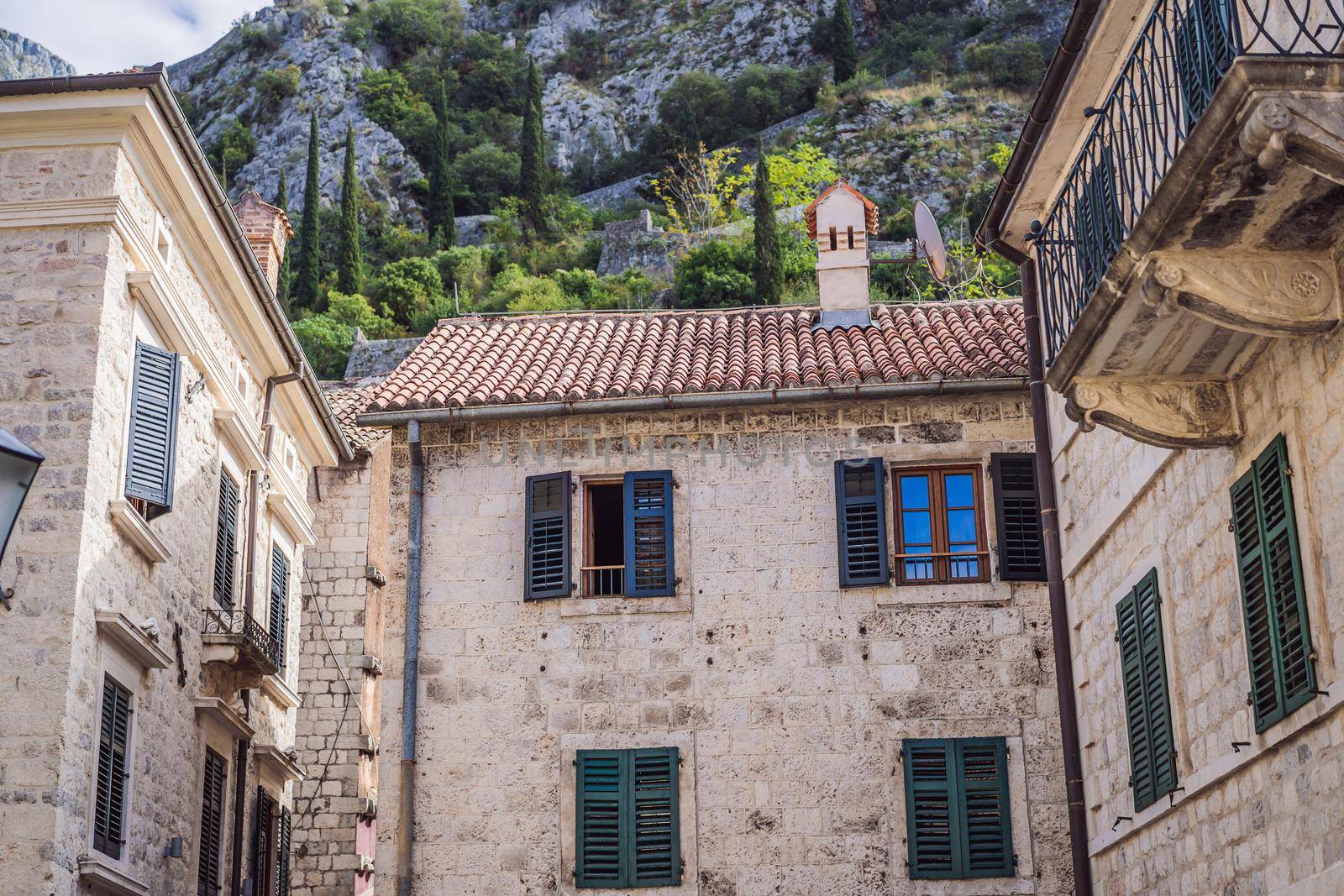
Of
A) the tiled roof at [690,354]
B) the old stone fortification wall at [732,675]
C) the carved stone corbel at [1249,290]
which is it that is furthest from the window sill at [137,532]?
the carved stone corbel at [1249,290]

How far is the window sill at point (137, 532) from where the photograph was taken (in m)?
12.9

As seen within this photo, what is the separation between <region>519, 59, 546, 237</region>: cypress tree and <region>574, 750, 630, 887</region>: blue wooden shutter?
181 ft

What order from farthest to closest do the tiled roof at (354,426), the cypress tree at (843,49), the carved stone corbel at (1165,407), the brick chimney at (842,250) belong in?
1. the cypress tree at (843,49)
2. the tiled roof at (354,426)
3. the brick chimney at (842,250)
4. the carved stone corbel at (1165,407)

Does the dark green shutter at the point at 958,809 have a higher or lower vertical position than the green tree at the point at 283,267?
lower

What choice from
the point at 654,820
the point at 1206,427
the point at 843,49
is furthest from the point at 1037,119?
the point at 843,49

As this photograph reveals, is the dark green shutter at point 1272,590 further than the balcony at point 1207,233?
Yes

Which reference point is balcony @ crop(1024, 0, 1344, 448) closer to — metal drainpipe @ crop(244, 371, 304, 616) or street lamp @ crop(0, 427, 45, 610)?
street lamp @ crop(0, 427, 45, 610)

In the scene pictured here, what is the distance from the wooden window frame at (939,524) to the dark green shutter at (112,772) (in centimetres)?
744

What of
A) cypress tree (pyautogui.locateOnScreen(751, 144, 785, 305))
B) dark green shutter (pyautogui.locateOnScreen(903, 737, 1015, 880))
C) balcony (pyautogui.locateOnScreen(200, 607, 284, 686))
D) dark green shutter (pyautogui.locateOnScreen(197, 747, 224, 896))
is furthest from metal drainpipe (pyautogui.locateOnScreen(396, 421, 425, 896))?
cypress tree (pyautogui.locateOnScreen(751, 144, 785, 305))

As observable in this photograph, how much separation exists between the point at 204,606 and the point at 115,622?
2.84 m

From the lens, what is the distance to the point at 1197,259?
8273 mm

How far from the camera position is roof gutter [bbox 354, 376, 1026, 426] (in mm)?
16531

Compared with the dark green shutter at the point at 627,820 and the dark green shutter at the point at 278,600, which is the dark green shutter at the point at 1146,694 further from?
the dark green shutter at the point at 278,600

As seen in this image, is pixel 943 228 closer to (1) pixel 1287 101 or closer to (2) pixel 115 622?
(2) pixel 115 622
